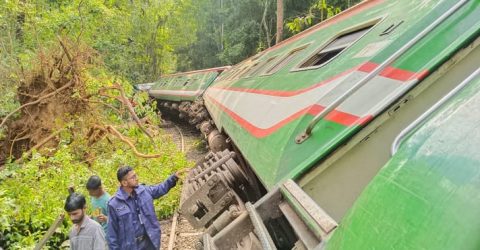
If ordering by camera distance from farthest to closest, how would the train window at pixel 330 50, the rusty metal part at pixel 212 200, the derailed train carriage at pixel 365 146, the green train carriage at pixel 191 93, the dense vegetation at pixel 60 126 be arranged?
the green train carriage at pixel 191 93 < the dense vegetation at pixel 60 126 < the train window at pixel 330 50 < the rusty metal part at pixel 212 200 < the derailed train carriage at pixel 365 146

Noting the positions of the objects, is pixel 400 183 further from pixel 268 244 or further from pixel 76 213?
pixel 76 213

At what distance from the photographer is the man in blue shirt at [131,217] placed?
428 centimetres

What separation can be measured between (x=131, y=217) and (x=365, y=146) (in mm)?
2642

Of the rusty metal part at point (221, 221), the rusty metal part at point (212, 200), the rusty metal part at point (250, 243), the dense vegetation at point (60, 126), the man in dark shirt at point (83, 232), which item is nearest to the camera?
the rusty metal part at point (250, 243)

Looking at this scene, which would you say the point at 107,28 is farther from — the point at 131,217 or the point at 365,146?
the point at 365,146

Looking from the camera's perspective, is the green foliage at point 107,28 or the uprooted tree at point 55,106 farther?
the green foliage at point 107,28

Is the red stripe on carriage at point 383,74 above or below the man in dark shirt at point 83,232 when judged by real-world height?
above

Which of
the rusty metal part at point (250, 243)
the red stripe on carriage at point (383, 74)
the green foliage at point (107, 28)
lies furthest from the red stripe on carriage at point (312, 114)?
the green foliage at point (107, 28)

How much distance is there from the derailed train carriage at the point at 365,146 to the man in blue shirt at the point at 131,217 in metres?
0.38

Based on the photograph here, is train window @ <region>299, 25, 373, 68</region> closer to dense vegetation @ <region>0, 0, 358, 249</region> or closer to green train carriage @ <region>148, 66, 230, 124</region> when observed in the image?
dense vegetation @ <region>0, 0, 358, 249</region>

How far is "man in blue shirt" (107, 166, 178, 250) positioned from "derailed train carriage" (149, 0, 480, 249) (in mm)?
380

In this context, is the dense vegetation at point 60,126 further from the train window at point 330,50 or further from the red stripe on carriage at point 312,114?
the train window at point 330,50

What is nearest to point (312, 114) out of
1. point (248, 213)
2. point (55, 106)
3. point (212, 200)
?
point (248, 213)

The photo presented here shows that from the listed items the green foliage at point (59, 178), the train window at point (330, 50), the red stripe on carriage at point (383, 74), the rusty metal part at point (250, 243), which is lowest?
the green foliage at point (59, 178)
